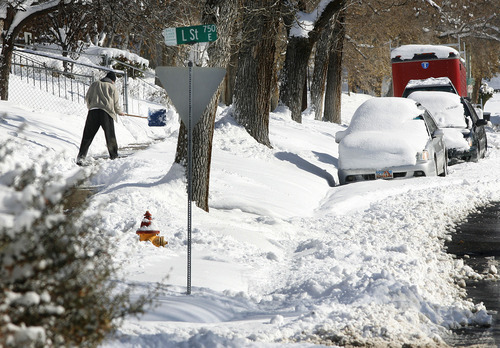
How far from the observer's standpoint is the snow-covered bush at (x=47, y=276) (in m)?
3.11

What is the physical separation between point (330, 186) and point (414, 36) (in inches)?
924

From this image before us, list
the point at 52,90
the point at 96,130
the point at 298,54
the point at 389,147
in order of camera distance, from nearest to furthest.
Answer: the point at 389,147 < the point at 96,130 < the point at 298,54 < the point at 52,90

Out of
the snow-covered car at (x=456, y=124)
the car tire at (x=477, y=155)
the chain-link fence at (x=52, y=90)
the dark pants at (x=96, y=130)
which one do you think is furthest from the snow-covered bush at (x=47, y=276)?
the car tire at (x=477, y=155)

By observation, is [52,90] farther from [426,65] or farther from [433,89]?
[426,65]

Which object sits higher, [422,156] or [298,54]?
[298,54]

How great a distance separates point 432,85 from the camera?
22.0m

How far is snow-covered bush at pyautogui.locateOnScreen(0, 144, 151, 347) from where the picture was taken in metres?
3.11

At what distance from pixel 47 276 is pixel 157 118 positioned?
21093 mm

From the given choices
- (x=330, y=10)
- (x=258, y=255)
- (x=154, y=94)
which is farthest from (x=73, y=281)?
(x=154, y=94)

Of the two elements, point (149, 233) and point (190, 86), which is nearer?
point (190, 86)

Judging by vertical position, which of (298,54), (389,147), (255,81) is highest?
(298,54)

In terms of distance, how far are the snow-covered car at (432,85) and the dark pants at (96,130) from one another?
9.86 meters

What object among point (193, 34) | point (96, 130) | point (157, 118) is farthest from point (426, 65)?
point (193, 34)

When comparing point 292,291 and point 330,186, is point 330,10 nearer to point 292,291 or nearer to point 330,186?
point 330,186
